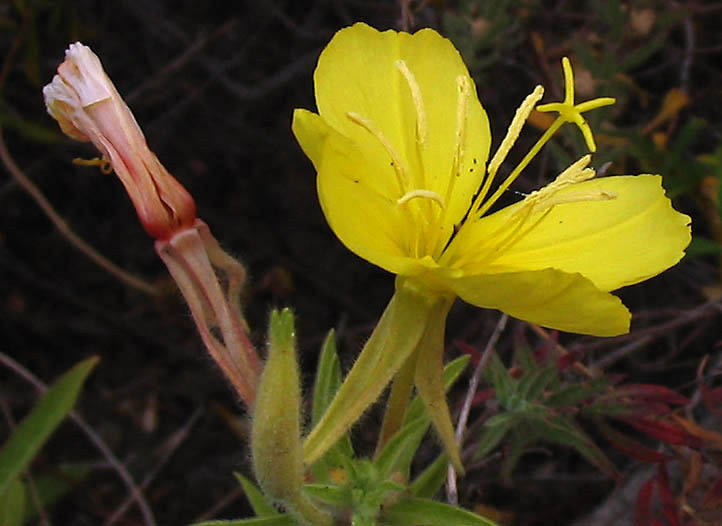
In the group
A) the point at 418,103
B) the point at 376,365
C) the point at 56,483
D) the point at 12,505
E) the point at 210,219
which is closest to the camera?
the point at 376,365

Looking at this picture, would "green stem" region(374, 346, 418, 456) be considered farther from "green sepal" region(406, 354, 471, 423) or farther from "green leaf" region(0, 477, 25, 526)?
"green leaf" region(0, 477, 25, 526)

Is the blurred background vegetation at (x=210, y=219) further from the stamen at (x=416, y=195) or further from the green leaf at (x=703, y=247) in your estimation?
the stamen at (x=416, y=195)

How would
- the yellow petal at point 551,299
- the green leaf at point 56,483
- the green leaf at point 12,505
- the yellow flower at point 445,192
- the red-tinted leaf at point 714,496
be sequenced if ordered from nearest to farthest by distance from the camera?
the yellow petal at point 551,299 → the yellow flower at point 445,192 → the red-tinted leaf at point 714,496 → the green leaf at point 12,505 → the green leaf at point 56,483

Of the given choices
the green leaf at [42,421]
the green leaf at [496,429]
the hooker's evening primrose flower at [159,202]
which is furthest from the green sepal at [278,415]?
the green leaf at [42,421]

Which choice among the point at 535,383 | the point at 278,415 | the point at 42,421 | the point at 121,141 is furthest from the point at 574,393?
the point at 42,421

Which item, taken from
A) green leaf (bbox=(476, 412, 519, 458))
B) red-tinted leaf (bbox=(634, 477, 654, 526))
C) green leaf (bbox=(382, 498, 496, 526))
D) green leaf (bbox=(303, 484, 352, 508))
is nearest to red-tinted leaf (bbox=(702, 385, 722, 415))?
red-tinted leaf (bbox=(634, 477, 654, 526))

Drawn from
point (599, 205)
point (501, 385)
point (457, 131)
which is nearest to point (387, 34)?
point (457, 131)

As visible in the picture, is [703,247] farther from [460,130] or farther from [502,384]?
[460,130]
